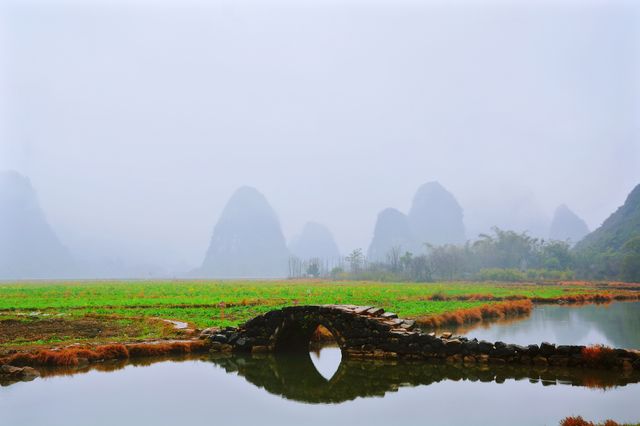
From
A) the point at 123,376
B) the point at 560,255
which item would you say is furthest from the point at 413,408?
the point at 560,255

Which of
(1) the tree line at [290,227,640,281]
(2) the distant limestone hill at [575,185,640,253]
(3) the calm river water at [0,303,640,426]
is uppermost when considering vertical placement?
(2) the distant limestone hill at [575,185,640,253]

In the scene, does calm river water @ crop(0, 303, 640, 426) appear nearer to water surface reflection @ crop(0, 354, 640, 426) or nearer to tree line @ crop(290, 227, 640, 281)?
water surface reflection @ crop(0, 354, 640, 426)

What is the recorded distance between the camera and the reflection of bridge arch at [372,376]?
1237 centimetres

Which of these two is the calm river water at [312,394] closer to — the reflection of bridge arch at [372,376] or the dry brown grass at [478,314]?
the reflection of bridge arch at [372,376]

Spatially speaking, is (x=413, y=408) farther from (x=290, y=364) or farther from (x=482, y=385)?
(x=290, y=364)

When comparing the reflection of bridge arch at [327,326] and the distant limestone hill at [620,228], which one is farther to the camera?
the distant limestone hill at [620,228]

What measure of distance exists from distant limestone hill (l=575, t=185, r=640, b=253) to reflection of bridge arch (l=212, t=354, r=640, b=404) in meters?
71.6

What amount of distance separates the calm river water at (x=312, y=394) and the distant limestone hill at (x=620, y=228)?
72.8 metres

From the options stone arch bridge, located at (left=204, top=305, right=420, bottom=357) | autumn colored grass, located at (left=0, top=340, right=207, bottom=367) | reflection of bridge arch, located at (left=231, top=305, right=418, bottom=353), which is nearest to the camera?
autumn colored grass, located at (left=0, top=340, right=207, bottom=367)

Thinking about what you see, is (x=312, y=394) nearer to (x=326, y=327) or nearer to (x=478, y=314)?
(x=326, y=327)

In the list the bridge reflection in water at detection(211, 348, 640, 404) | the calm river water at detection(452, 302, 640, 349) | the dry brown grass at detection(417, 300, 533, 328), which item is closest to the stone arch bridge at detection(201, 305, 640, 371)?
the bridge reflection in water at detection(211, 348, 640, 404)

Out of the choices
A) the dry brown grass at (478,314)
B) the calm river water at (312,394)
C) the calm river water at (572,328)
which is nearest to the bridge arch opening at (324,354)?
the calm river water at (312,394)

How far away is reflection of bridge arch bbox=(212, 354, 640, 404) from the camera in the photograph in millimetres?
12367

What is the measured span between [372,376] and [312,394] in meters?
2.01
